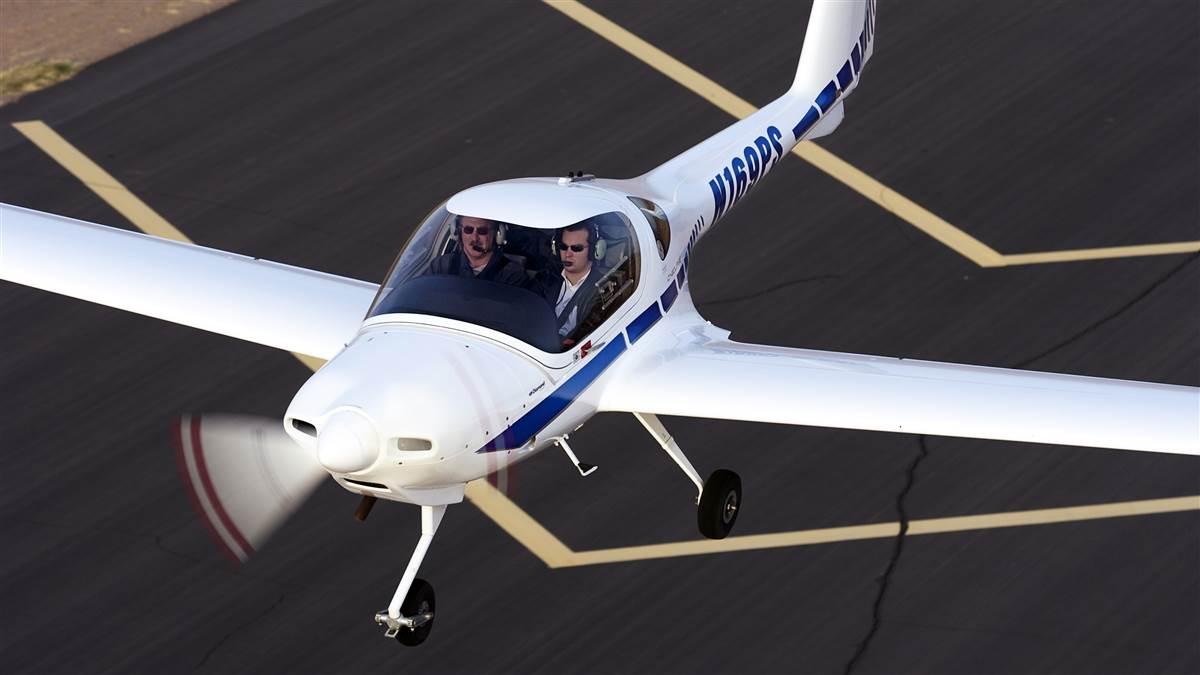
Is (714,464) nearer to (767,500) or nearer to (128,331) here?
(767,500)

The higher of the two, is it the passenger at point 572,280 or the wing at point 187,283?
the passenger at point 572,280

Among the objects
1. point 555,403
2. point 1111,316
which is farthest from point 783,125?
point 555,403

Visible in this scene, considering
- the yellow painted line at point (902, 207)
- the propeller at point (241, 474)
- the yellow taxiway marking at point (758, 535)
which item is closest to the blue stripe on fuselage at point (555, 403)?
the propeller at point (241, 474)

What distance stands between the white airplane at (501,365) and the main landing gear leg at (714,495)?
22 mm

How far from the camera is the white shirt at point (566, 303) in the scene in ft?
55.0

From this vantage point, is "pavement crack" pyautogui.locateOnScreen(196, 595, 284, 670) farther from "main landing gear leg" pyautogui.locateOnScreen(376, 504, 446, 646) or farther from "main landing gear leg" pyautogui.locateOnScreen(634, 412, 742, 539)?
"main landing gear leg" pyautogui.locateOnScreen(634, 412, 742, 539)

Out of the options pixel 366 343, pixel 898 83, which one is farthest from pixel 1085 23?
pixel 366 343

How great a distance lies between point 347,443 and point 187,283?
5.40 metres

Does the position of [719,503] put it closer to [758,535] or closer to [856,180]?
[758,535]

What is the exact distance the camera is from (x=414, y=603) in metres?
16.3

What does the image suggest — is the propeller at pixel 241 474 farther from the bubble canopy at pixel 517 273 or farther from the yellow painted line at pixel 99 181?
the yellow painted line at pixel 99 181

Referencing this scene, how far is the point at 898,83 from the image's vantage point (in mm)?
27859

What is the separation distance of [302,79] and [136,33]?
3119mm

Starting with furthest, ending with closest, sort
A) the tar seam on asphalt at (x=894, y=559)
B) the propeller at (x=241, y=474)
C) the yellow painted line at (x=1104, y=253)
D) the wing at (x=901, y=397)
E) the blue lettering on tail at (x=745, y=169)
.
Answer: the yellow painted line at (x=1104, y=253) < the blue lettering on tail at (x=745, y=169) < the tar seam on asphalt at (x=894, y=559) < the wing at (x=901, y=397) < the propeller at (x=241, y=474)
